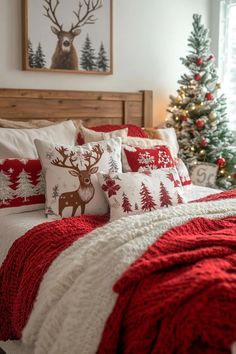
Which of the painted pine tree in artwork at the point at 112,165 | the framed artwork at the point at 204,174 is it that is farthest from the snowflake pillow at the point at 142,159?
the framed artwork at the point at 204,174

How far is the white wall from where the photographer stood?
289 centimetres

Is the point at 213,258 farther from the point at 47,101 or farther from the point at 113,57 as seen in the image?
the point at 113,57

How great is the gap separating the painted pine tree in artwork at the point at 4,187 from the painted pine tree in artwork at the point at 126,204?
0.59 m

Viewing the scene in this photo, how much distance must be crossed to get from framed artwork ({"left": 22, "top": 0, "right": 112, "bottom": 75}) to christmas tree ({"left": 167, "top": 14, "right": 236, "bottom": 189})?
2.35ft

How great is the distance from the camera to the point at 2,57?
9.39 feet

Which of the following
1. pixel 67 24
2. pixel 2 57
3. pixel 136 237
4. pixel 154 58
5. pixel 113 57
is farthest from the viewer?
pixel 154 58

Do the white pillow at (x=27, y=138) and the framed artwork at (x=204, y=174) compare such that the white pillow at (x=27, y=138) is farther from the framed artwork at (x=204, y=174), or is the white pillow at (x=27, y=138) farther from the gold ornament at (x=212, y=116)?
the gold ornament at (x=212, y=116)

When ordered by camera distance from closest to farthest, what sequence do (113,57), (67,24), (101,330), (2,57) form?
1. (101,330)
2. (2,57)
3. (67,24)
4. (113,57)

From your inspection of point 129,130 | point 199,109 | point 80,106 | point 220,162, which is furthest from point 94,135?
point 220,162

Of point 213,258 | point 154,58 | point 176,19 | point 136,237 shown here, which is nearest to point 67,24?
point 154,58

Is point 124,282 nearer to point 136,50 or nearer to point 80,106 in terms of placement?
point 80,106

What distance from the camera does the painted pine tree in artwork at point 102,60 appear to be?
3.25m

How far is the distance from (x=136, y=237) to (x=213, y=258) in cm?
28

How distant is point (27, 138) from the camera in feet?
7.92
